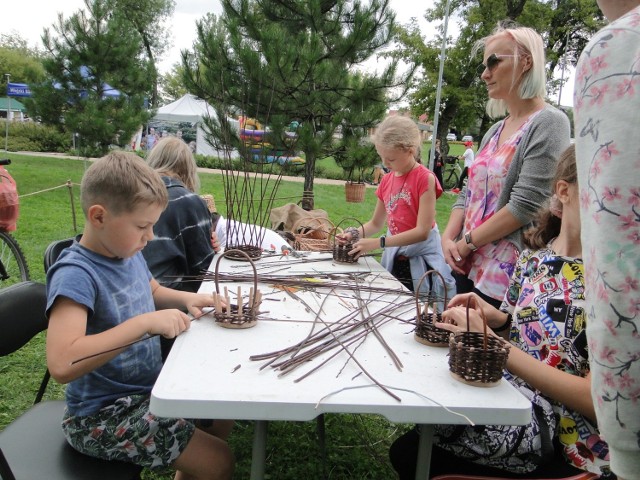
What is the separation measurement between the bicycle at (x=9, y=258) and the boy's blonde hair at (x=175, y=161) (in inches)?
76.5

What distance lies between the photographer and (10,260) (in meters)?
4.39

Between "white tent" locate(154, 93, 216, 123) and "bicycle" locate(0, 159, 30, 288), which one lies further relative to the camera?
"white tent" locate(154, 93, 216, 123)

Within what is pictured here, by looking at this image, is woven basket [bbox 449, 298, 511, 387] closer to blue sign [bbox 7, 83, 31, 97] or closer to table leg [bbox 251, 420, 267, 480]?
table leg [bbox 251, 420, 267, 480]

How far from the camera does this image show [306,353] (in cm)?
133

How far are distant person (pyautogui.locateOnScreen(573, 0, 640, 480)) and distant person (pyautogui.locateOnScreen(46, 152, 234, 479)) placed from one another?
105cm

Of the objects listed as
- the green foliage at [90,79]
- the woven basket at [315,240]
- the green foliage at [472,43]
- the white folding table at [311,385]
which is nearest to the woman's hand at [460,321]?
the white folding table at [311,385]

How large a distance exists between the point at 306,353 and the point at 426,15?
22056mm

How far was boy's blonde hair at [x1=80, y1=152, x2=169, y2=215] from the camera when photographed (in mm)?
1458

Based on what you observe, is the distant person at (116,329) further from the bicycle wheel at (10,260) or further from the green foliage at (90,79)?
the green foliage at (90,79)

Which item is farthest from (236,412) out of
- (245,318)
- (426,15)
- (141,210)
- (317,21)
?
(426,15)

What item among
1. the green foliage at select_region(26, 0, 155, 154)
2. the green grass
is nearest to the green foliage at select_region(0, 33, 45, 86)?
the green foliage at select_region(26, 0, 155, 154)

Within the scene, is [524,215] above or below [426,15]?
below

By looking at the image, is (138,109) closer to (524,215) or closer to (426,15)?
(524,215)

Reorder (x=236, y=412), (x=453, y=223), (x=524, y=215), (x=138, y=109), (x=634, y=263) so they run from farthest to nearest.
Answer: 1. (x=138, y=109)
2. (x=453, y=223)
3. (x=524, y=215)
4. (x=236, y=412)
5. (x=634, y=263)
